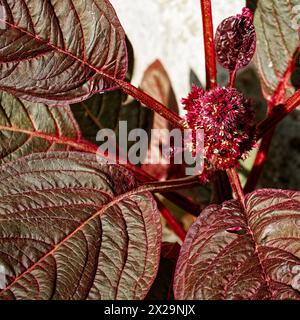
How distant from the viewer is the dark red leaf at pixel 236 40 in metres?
1.08

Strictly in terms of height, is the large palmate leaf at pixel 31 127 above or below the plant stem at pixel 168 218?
above

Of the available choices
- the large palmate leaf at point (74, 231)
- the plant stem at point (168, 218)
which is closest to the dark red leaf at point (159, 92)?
the plant stem at point (168, 218)

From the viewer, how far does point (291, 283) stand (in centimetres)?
92

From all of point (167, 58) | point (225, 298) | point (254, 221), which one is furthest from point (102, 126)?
point (225, 298)

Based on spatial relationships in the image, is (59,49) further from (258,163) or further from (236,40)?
(258,163)

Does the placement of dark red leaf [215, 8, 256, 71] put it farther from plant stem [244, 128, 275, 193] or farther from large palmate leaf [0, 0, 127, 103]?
plant stem [244, 128, 275, 193]

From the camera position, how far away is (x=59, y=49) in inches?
43.5

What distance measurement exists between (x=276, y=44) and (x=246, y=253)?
62 cm

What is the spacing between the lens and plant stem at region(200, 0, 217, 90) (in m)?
1.14

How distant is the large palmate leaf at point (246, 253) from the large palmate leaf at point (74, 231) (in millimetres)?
80

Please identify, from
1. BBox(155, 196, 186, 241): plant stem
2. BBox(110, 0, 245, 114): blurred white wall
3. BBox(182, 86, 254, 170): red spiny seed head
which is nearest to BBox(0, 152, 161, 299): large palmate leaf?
BBox(182, 86, 254, 170): red spiny seed head

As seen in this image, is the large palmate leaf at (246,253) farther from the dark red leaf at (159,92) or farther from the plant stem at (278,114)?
the dark red leaf at (159,92)

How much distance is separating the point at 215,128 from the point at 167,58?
84 centimetres

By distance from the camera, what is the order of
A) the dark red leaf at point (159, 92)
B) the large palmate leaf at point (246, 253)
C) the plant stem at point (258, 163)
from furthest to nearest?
the dark red leaf at point (159, 92) → the plant stem at point (258, 163) → the large palmate leaf at point (246, 253)
